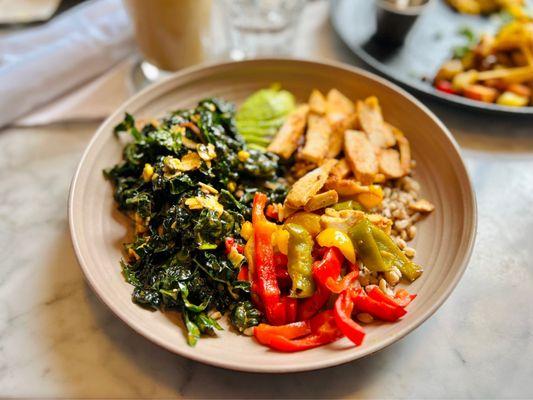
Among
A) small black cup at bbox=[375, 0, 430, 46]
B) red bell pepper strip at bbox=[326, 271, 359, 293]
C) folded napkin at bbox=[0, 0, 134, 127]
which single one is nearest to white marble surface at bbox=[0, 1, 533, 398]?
red bell pepper strip at bbox=[326, 271, 359, 293]

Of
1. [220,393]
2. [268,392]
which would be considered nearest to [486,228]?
[268,392]

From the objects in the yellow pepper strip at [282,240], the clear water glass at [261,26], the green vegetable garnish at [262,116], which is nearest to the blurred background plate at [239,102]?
the green vegetable garnish at [262,116]

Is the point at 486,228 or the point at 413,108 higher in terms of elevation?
the point at 413,108

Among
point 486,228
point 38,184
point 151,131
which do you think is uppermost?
point 151,131

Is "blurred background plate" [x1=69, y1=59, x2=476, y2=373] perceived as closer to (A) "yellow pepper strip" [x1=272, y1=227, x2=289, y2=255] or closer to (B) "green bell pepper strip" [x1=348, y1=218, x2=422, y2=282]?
(B) "green bell pepper strip" [x1=348, y1=218, x2=422, y2=282]

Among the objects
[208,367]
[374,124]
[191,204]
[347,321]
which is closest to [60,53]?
[191,204]

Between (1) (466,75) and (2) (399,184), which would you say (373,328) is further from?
(1) (466,75)

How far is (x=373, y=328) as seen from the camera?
1.79 metres

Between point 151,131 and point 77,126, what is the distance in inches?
31.2

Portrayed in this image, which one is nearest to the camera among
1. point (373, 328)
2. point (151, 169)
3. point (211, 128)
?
point (373, 328)

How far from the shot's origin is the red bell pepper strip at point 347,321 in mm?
1701

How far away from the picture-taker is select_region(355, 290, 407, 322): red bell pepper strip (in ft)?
5.82

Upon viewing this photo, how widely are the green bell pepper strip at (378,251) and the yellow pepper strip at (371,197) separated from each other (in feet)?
0.63

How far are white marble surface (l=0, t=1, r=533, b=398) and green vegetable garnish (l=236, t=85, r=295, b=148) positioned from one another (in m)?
1.00
